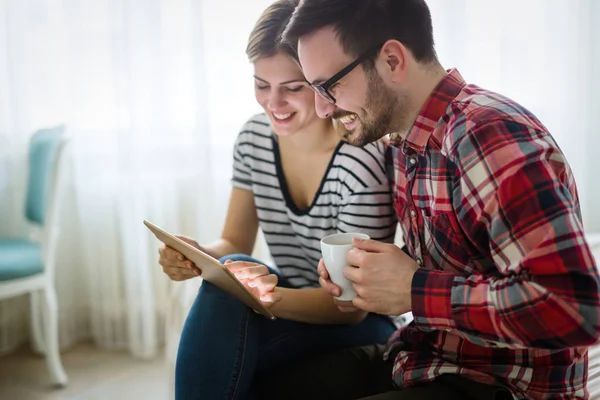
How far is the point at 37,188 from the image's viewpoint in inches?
89.5

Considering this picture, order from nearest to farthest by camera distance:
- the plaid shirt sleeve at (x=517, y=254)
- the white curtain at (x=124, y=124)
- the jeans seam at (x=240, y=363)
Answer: the plaid shirt sleeve at (x=517, y=254) < the jeans seam at (x=240, y=363) < the white curtain at (x=124, y=124)

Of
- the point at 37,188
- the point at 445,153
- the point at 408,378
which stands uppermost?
the point at 445,153

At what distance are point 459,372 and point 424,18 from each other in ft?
1.90

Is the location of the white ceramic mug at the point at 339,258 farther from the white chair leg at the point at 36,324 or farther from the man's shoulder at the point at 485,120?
the white chair leg at the point at 36,324

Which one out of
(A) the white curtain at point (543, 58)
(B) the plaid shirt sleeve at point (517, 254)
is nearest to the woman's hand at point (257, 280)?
(B) the plaid shirt sleeve at point (517, 254)

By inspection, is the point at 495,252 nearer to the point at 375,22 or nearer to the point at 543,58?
the point at 375,22

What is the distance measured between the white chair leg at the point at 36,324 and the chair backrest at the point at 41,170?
0.44 m

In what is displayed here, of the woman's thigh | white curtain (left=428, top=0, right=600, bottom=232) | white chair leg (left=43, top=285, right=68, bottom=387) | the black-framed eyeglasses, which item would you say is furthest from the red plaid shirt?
white curtain (left=428, top=0, right=600, bottom=232)

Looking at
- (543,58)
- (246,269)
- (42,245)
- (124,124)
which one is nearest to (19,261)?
(42,245)

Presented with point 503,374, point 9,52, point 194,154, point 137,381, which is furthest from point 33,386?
point 503,374

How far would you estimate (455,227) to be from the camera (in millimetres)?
983

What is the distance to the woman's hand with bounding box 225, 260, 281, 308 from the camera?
1.27 m

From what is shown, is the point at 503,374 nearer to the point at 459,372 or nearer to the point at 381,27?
the point at 459,372

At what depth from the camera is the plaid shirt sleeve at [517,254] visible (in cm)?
81
